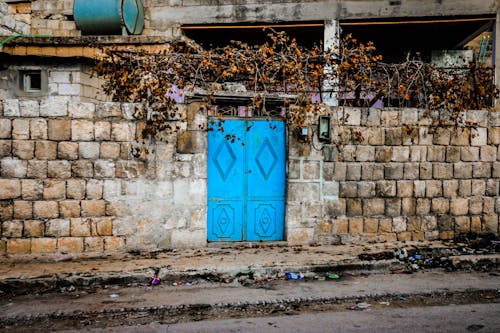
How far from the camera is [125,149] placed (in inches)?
265

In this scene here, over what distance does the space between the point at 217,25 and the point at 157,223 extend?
291 inches

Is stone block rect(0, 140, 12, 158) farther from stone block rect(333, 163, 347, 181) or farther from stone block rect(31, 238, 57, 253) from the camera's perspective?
stone block rect(333, 163, 347, 181)

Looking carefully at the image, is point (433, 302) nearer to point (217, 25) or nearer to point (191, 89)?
point (191, 89)

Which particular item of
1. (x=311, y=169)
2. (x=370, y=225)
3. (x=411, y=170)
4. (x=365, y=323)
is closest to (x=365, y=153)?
(x=411, y=170)

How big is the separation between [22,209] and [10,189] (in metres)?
0.37

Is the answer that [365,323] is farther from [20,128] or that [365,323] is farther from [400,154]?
[20,128]

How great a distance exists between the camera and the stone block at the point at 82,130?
655 cm

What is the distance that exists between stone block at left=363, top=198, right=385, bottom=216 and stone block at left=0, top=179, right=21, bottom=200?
5955mm

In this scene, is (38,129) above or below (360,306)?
above

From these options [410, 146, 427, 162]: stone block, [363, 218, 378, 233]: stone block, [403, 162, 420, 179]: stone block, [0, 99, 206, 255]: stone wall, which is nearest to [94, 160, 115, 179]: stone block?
[0, 99, 206, 255]: stone wall

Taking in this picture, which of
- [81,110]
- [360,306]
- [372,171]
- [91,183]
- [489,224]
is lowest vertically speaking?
[360,306]

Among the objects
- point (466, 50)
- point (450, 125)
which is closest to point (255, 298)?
point (450, 125)

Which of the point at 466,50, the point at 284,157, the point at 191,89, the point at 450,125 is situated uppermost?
the point at 466,50

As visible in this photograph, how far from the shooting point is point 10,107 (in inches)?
252
